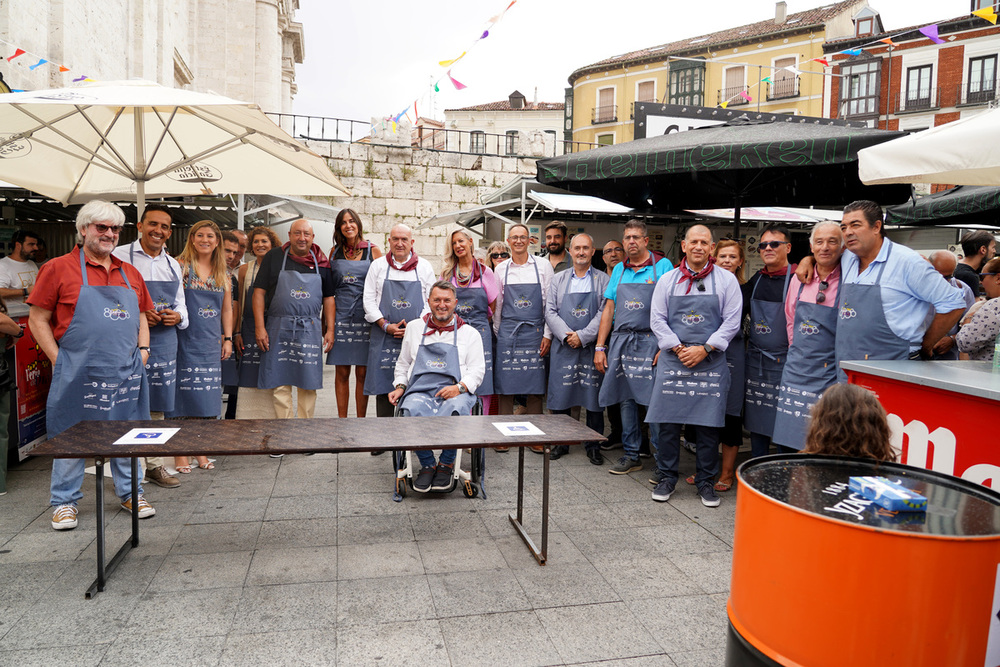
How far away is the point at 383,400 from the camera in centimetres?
566

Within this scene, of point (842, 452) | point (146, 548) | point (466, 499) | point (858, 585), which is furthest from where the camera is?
point (466, 499)

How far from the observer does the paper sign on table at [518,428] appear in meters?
3.46

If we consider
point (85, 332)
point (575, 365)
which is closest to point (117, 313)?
point (85, 332)

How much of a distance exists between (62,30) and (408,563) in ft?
29.5

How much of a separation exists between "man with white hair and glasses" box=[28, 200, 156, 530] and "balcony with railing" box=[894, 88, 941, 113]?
35.8 meters

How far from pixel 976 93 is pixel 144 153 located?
35044 mm

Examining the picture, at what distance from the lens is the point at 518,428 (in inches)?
141

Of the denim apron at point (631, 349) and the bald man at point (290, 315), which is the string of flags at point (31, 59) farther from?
the denim apron at point (631, 349)

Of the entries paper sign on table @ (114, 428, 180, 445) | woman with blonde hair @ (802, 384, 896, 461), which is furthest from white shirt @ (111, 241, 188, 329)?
woman with blonde hair @ (802, 384, 896, 461)

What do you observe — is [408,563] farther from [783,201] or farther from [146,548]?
[783,201]

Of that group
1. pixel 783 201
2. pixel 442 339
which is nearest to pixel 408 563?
pixel 442 339

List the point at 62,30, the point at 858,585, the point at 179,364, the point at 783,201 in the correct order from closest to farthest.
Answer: the point at 858,585
the point at 179,364
the point at 783,201
the point at 62,30

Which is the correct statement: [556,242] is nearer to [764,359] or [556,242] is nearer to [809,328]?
[764,359]

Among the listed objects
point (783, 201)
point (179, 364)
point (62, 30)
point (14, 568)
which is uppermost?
point (62, 30)
